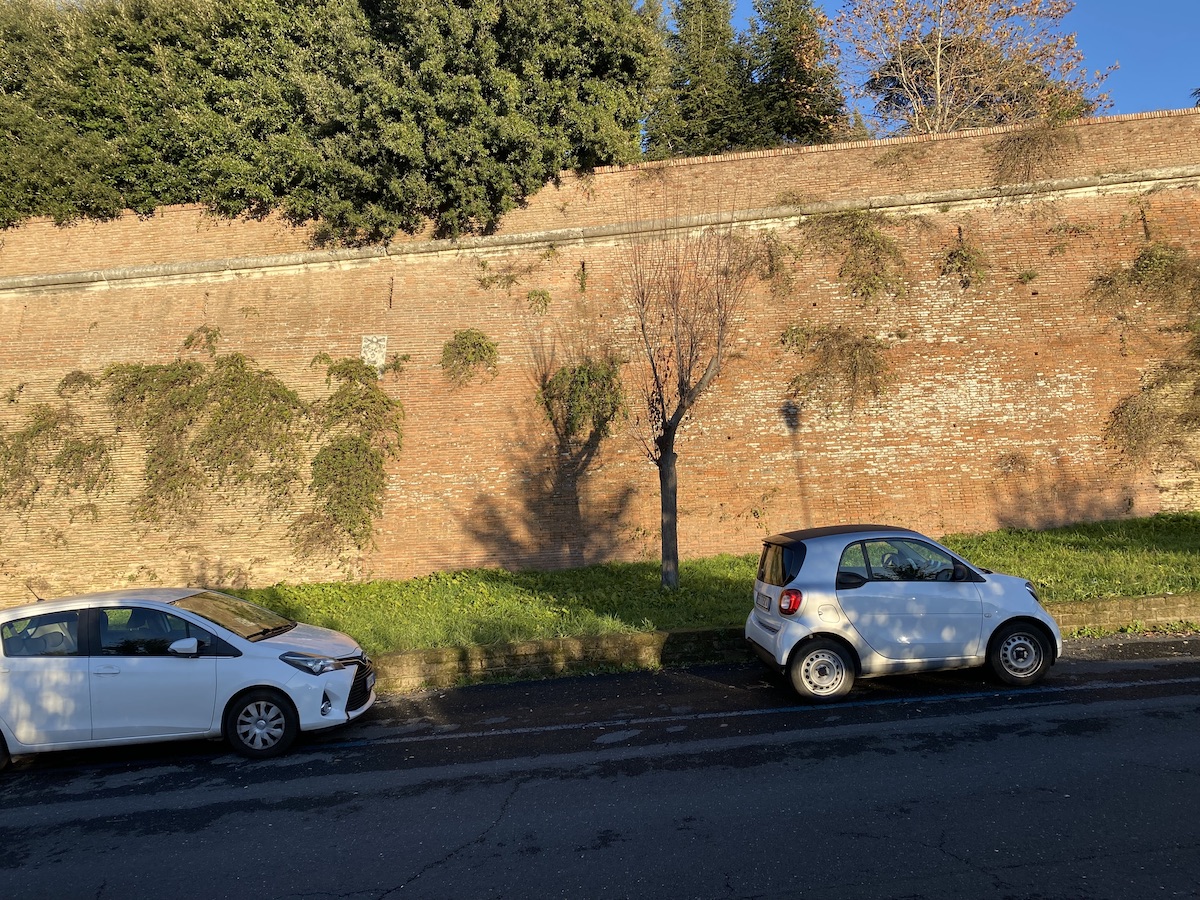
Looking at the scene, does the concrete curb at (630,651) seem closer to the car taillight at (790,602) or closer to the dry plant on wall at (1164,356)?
the car taillight at (790,602)

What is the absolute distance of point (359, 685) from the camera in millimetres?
7066

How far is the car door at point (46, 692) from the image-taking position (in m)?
6.52

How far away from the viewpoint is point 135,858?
4.70 m

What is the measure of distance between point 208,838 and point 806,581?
4.86m

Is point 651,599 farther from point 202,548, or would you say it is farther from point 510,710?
point 202,548

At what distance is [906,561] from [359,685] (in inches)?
196

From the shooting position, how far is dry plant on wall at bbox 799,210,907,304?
14.0m

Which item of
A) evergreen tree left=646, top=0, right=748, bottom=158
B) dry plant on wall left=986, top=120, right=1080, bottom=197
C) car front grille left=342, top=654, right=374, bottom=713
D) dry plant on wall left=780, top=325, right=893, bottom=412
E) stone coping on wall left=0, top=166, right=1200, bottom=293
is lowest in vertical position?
car front grille left=342, top=654, right=374, bottom=713

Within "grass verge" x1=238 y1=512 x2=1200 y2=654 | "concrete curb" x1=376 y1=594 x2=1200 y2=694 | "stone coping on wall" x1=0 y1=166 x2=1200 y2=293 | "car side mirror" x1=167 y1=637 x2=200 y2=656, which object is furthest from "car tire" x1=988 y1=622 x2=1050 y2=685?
"stone coping on wall" x1=0 y1=166 x2=1200 y2=293

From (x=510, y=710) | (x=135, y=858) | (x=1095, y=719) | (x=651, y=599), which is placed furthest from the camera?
(x=651, y=599)

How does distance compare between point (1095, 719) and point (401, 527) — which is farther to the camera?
point (401, 527)

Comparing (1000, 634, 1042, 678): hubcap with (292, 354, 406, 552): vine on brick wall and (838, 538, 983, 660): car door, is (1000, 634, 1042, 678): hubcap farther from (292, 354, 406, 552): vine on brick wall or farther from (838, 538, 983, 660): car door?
(292, 354, 406, 552): vine on brick wall

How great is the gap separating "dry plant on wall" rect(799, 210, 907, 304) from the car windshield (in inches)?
427

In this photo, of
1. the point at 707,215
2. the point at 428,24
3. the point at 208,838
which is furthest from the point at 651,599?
the point at 428,24
